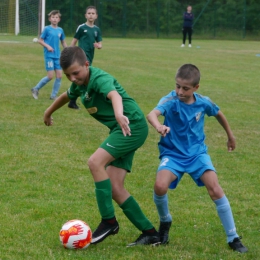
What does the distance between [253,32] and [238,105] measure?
34.5m

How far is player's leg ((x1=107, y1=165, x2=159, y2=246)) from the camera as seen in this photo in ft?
15.8

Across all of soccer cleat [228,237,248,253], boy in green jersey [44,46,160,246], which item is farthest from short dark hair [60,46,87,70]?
soccer cleat [228,237,248,253]

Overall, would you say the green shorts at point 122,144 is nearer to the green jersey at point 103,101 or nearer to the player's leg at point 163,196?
the green jersey at point 103,101

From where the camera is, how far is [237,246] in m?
4.73

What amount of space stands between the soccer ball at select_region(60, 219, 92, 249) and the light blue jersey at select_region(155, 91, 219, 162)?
86 cm

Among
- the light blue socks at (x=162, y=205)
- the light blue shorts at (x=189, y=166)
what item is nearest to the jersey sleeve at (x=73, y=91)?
the light blue shorts at (x=189, y=166)

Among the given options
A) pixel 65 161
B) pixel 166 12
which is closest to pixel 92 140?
pixel 65 161

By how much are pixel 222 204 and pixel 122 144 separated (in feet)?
2.97

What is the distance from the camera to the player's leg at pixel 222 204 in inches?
184

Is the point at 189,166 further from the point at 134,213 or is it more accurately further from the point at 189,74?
the point at 189,74

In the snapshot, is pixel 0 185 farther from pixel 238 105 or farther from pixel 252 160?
pixel 238 105

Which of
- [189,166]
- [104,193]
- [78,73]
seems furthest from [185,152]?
[78,73]

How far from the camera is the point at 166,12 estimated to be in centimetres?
4566

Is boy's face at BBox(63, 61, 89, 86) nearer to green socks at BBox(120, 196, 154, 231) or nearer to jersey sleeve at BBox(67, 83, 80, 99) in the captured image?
jersey sleeve at BBox(67, 83, 80, 99)
